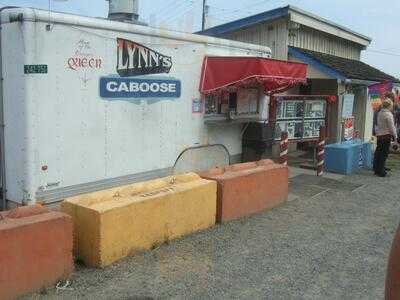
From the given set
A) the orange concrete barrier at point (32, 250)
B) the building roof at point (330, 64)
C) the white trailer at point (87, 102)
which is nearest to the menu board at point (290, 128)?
the building roof at point (330, 64)

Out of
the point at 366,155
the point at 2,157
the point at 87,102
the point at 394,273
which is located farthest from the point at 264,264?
the point at 366,155

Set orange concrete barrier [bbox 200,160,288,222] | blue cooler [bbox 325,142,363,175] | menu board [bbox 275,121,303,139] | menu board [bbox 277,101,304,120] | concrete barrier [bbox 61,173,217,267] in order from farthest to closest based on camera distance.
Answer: blue cooler [bbox 325,142,363,175]
menu board [bbox 277,101,304,120]
menu board [bbox 275,121,303,139]
orange concrete barrier [bbox 200,160,288,222]
concrete barrier [bbox 61,173,217,267]

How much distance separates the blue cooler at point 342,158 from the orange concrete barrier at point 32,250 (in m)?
8.32

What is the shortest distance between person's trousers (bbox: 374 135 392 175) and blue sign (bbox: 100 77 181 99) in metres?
5.87

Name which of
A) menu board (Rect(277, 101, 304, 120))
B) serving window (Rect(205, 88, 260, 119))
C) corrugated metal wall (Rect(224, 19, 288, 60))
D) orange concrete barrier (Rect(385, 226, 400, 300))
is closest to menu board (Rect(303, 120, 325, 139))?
menu board (Rect(277, 101, 304, 120))

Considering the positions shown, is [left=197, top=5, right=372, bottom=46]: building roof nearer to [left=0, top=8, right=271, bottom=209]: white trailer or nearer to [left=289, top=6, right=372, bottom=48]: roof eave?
[left=289, top=6, right=372, bottom=48]: roof eave

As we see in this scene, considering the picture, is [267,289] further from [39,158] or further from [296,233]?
[39,158]

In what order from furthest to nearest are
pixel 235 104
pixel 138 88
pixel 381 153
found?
pixel 381 153 < pixel 235 104 < pixel 138 88

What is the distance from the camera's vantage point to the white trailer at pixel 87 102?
585 centimetres

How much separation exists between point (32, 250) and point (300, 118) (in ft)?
27.0

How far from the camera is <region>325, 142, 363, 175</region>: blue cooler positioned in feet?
38.8

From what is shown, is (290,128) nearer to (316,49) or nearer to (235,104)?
(235,104)

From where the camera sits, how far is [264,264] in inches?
221

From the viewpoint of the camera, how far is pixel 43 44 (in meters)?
5.86
